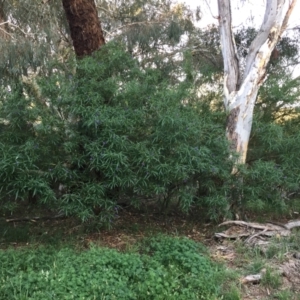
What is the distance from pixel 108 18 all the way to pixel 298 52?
15.3 ft

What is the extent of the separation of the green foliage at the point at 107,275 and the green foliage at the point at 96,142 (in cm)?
80

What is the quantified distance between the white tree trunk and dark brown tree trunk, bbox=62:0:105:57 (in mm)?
2188

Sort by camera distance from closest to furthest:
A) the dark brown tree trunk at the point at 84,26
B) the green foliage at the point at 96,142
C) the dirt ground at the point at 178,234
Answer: the dirt ground at the point at 178,234 < the green foliage at the point at 96,142 < the dark brown tree trunk at the point at 84,26

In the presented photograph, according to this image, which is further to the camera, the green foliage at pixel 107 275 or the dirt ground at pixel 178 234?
the dirt ground at pixel 178 234

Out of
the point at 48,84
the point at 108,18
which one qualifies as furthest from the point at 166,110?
the point at 108,18

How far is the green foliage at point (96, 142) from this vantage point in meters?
4.85

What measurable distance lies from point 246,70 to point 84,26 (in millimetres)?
2774

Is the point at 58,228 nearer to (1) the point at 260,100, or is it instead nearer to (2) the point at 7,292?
(2) the point at 7,292

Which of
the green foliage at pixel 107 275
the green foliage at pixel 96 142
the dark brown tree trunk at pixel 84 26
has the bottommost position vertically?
the green foliage at pixel 107 275

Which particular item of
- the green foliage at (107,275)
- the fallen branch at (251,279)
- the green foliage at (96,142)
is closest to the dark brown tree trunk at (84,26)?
the green foliage at (96,142)

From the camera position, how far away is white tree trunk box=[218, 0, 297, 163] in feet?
21.8

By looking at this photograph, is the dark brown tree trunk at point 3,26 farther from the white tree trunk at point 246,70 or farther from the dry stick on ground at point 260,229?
the dry stick on ground at point 260,229

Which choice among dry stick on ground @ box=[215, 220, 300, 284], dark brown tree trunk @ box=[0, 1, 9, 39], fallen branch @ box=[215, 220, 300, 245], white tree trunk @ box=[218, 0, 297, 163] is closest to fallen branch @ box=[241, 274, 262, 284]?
dry stick on ground @ box=[215, 220, 300, 284]

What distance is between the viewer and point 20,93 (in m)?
5.24
